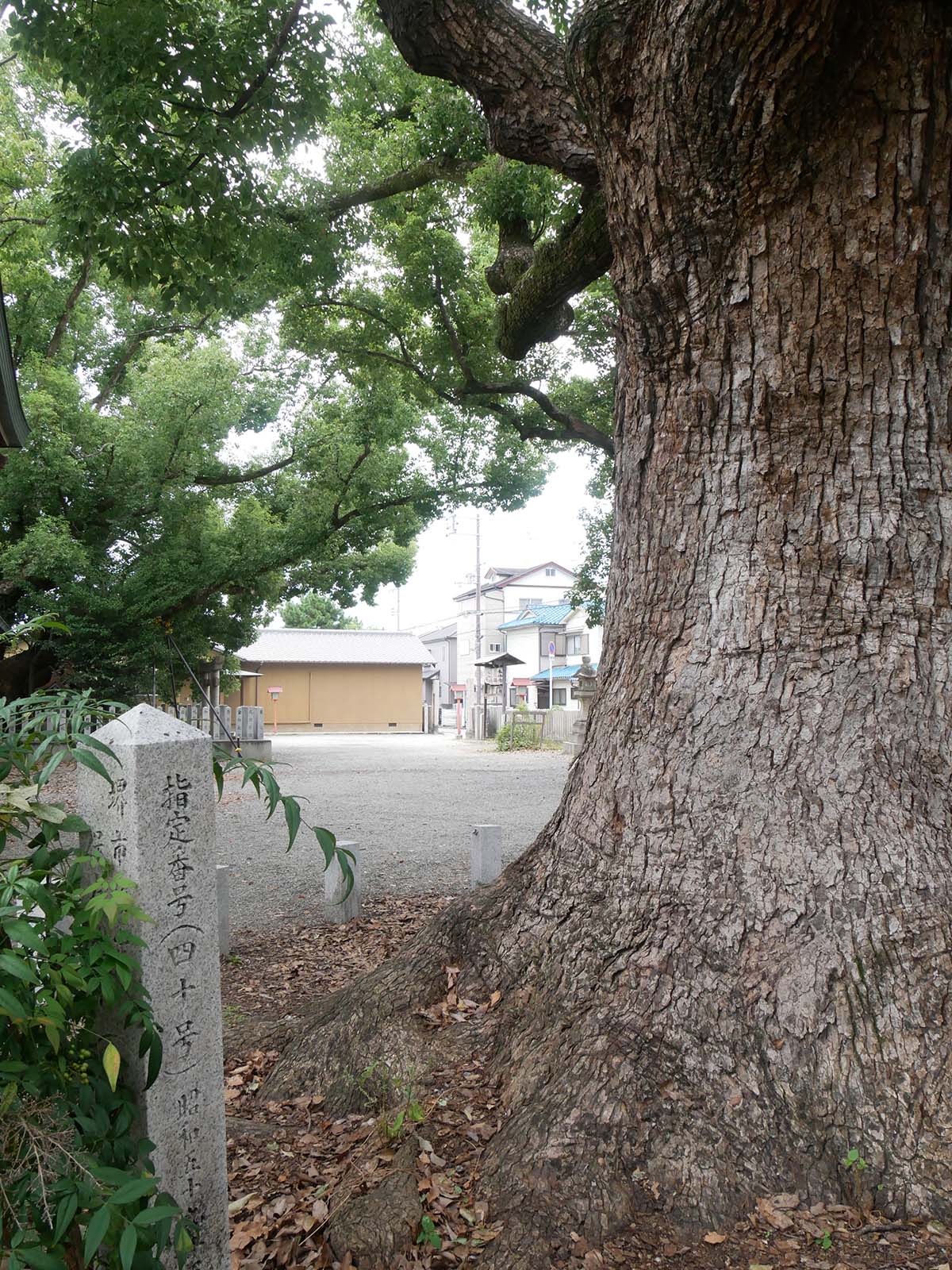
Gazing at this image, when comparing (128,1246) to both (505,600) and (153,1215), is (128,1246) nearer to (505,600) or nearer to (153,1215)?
(153,1215)

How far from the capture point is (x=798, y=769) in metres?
3.01

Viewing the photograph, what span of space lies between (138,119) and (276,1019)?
5815 mm

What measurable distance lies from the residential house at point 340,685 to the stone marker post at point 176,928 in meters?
36.4

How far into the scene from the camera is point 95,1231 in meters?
1.48

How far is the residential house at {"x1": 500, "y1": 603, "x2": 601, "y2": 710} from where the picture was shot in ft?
137

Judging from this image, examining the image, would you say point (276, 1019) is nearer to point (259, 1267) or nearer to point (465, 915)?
point (465, 915)

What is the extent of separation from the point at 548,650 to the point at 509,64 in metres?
39.5

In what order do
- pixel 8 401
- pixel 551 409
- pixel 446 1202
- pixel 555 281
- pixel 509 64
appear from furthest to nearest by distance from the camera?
pixel 551 409
pixel 8 401
pixel 555 281
pixel 509 64
pixel 446 1202

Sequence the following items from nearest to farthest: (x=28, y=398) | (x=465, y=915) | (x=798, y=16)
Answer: (x=798, y=16)
(x=465, y=915)
(x=28, y=398)

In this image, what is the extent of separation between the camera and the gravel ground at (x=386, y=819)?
295 inches

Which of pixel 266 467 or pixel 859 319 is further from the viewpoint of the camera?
pixel 266 467

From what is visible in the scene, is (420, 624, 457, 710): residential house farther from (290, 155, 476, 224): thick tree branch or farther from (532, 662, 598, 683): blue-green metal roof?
(290, 155, 476, 224): thick tree branch

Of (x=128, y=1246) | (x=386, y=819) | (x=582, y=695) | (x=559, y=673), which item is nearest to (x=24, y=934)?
(x=128, y=1246)

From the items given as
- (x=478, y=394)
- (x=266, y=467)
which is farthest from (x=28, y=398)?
(x=478, y=394)
